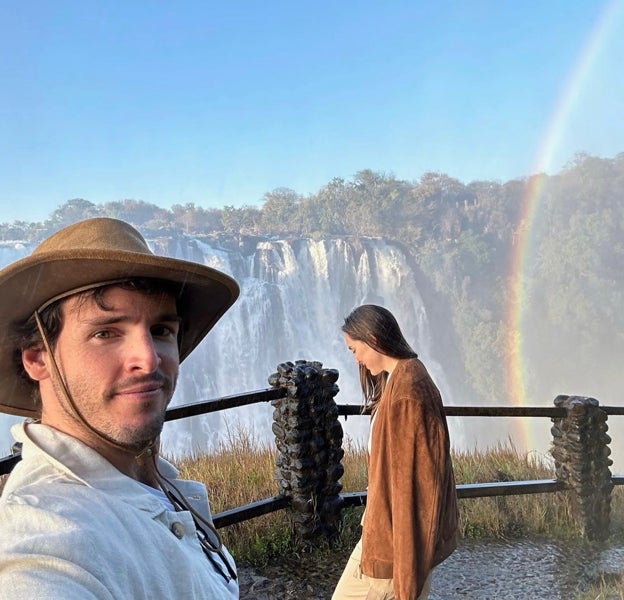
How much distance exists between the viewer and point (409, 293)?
40469mm

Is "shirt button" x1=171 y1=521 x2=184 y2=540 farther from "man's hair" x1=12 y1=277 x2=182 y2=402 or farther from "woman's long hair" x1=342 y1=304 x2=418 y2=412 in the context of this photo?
"woman's long hair" x1=342 y1=304 x2=418 y2=412

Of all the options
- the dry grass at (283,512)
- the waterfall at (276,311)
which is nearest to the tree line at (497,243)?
the waterfall at (276,311)

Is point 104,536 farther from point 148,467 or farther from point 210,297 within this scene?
point 210,297

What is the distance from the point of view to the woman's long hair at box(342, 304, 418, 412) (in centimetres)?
223

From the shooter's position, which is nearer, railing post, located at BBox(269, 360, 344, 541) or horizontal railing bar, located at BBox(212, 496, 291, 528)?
horizontal railing bar, located at BBox(212, 496, 291, 528)

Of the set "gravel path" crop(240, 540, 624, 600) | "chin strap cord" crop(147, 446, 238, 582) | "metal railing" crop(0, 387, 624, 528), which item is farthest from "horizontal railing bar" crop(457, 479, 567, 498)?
"chin strap cord" crop(147, 446, 238, 582)

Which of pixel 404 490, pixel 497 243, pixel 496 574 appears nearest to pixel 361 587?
pixel 404 490

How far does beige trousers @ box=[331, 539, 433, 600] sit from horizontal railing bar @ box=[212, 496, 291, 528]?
1002mm

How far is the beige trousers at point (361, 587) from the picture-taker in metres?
2.09

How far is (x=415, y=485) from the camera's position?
2031 mm

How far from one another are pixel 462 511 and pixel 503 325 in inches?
1784

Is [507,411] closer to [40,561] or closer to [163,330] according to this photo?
[163,330]

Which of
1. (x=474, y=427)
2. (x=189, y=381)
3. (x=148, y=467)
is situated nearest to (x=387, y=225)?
(x=474, y=427)

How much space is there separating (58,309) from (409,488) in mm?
1439
